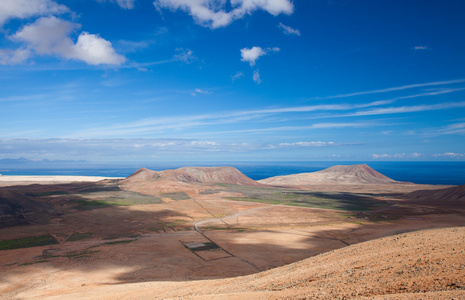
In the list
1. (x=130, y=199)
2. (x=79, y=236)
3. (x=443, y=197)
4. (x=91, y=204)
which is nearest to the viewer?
(x=79, y=236)

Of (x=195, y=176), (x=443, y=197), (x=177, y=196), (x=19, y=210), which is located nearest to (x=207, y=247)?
(x=19, y=210)

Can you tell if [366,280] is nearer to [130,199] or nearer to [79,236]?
[79,236]

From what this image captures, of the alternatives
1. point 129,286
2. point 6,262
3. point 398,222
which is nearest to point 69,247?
point 6,262

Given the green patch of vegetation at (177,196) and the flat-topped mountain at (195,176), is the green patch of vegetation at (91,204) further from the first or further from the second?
the flat-topped mountain at (195,176)

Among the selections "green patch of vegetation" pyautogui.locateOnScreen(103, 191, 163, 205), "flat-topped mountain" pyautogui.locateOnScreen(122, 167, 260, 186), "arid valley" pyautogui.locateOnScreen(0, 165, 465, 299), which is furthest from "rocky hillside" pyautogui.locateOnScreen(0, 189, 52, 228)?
"flat-topped mountain" pyautogui.locateOnScreen(122, 167, 260, 186)

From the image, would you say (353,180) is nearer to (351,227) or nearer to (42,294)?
(351,227)

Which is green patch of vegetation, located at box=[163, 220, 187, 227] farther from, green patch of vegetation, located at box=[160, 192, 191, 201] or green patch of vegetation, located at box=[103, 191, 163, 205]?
green patch of vegetation, located at box=[160, 192, 191, 201]

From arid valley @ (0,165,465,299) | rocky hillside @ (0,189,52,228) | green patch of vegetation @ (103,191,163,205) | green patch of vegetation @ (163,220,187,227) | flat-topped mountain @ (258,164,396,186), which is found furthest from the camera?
flat-topped mountain @ (258,164,396,186)
